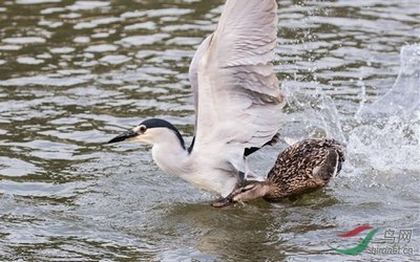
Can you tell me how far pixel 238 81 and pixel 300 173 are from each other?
42.4 inches

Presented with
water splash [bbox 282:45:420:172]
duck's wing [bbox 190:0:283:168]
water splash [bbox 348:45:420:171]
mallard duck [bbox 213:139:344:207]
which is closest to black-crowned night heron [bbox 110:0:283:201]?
duck's wing [bbox 190:0:283:168]

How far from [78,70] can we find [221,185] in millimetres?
3564

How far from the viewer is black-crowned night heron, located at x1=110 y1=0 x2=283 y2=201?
766cm

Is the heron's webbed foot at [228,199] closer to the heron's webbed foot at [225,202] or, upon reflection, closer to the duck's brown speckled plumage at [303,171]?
the heron's webbed foot at [225,202]

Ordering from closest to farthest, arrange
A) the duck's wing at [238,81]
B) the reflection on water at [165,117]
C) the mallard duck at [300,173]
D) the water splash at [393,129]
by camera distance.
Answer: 1. the duck's wing at [238,81]
2. the reflection on water at [165,117]
3. the mallard duck at [300,173]
4. the water splash at [393,129]

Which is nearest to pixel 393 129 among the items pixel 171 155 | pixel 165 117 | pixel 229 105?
pixel 165 117

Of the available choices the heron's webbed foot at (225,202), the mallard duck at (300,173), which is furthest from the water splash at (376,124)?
the heron's webbed foot at (225,202)

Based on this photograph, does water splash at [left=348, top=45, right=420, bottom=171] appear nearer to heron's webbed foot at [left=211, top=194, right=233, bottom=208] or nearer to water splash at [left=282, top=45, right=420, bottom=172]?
water splash at [left=282, top=45, right=420, bottom=172]

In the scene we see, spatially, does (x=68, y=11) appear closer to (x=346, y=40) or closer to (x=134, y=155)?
(x=346, y=40)

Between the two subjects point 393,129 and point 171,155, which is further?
point 393,129

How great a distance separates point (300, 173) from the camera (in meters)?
8.56

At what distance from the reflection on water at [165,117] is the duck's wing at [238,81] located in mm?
608

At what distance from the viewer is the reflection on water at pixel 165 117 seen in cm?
774

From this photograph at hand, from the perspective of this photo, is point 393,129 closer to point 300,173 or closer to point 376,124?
point 376,124
